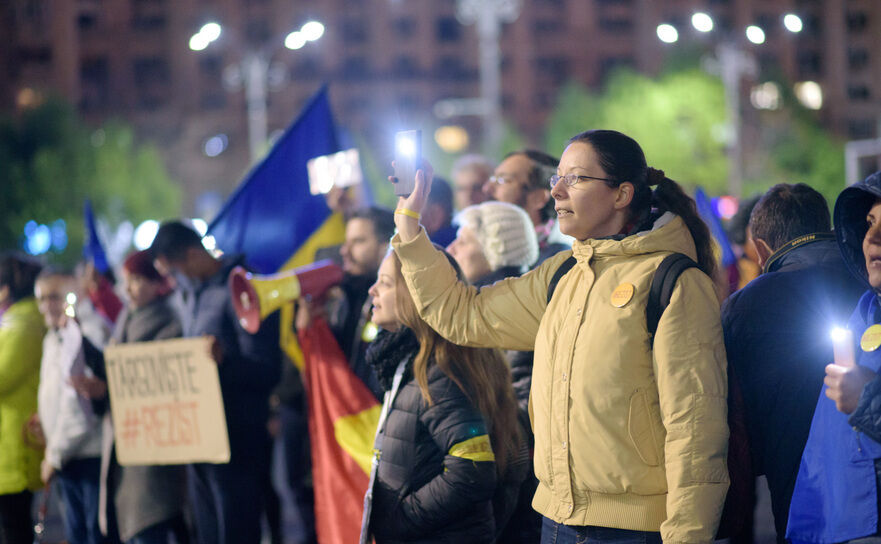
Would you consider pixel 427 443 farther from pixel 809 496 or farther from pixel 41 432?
pixel 41 432

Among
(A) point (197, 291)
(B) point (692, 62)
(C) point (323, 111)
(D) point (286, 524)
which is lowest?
(D) point (286, 524)

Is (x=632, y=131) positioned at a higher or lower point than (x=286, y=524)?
higher

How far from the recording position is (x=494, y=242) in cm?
506

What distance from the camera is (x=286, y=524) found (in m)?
8.44

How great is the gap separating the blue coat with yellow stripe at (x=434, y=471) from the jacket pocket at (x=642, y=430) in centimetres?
88

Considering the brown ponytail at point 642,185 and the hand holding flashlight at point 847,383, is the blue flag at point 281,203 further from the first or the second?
the hand holding flashlight at point 847,383

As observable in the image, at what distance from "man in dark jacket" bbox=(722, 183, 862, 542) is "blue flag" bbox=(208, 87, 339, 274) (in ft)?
13.7

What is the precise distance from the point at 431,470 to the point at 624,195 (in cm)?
126

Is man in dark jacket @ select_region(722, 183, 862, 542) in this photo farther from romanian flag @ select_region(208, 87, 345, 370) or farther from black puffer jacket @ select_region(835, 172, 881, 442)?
romanian flag @ select_region(208, 87, 345, 370)

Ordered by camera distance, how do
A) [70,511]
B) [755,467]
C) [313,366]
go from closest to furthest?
[755,467]
[313,366]
[70,511]

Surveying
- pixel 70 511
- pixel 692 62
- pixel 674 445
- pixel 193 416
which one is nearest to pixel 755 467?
pixel 674 445

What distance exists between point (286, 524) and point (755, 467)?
A: 5589 mm

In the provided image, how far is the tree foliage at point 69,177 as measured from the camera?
47250mm

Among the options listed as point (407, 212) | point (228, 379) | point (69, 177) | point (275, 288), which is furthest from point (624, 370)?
point (69, 177)
